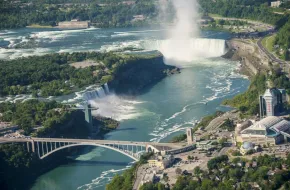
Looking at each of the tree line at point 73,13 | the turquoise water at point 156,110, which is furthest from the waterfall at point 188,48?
the tree line at point 73,13

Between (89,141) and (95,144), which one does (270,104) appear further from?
(89,141)

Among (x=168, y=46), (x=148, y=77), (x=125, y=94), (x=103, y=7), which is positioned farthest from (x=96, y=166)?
(x=103, y=7)

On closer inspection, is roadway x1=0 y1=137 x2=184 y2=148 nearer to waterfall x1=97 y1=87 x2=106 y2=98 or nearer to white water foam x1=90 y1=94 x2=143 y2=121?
white water foam x1=90 y1=94 x2=143 y2=121

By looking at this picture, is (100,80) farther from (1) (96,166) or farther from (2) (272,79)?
(1) (96,166)

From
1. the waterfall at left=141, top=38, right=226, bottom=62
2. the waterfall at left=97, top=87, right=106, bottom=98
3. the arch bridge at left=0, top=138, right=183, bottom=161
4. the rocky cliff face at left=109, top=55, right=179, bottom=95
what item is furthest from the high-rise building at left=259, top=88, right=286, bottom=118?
the waterfall at left=141, top=38, right=226, bottom=62

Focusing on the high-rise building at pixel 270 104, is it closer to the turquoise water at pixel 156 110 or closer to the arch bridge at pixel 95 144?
the turquoise water at pixel 156 110
